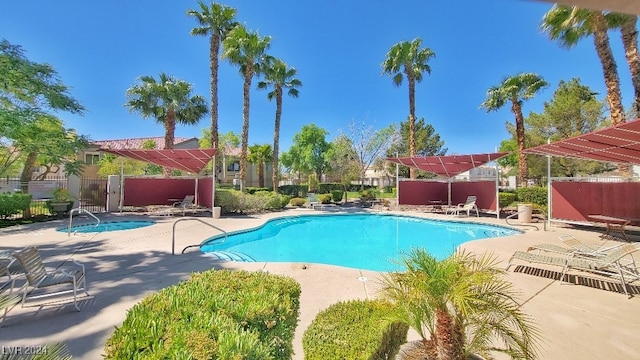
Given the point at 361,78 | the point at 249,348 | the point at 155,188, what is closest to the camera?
the point at 249,348

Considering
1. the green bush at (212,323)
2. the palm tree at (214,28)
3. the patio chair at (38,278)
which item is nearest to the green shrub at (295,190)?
the palm tree at (214,28)

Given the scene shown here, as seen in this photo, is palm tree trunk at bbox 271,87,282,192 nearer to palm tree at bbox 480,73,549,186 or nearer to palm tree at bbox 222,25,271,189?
palm tree at bbox 222,25,271,189

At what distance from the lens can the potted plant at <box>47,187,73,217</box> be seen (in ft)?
42.3

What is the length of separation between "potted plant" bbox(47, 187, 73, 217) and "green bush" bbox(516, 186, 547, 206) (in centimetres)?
Result: 2368

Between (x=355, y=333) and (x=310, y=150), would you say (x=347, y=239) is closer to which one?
(x=355, y=333)

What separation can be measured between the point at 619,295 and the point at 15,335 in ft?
26.6

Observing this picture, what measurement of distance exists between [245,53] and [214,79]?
2.55 m

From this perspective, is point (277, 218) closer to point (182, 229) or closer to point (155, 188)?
point (182, 229)

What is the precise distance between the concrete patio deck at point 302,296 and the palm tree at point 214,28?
1079 centimetres

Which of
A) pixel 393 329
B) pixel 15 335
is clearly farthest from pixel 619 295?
pixel 15 335

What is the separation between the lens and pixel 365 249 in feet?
32.7

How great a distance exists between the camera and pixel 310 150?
36594 millimetres

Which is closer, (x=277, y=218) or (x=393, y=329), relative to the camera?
(x=393, y=329)

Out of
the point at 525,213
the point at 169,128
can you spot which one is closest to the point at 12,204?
the point at 169,128
